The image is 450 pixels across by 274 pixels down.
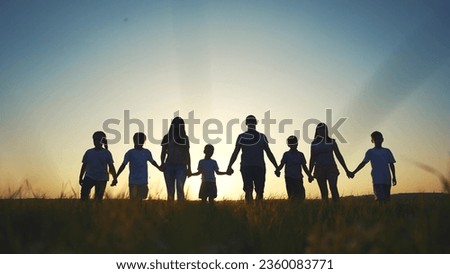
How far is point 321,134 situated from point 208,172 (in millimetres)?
2578

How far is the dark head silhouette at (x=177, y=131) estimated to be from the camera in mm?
9531

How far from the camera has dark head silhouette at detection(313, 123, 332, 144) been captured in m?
9.92

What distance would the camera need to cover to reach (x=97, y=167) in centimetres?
898

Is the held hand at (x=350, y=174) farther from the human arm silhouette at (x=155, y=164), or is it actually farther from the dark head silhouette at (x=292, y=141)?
the human arm silhouette at (x=155, y=164)

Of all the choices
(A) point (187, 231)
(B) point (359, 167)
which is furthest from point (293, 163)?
(A) point (187, 231)

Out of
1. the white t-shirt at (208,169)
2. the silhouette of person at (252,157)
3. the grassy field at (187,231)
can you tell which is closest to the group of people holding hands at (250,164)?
the silhouette of person at (252,157)

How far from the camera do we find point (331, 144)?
997 cm

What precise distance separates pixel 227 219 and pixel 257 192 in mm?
4355

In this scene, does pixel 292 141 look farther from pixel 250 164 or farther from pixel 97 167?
pixel 97 167

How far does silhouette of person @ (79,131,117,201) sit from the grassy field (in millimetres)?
3516

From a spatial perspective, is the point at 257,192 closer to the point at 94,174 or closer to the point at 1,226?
the point at 94,174

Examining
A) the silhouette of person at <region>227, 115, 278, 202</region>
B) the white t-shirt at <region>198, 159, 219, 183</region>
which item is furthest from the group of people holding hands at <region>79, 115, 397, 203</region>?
the white t-shirt at <region>198, 159, 219, 183</region>

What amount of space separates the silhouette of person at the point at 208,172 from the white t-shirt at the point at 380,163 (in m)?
3.11
